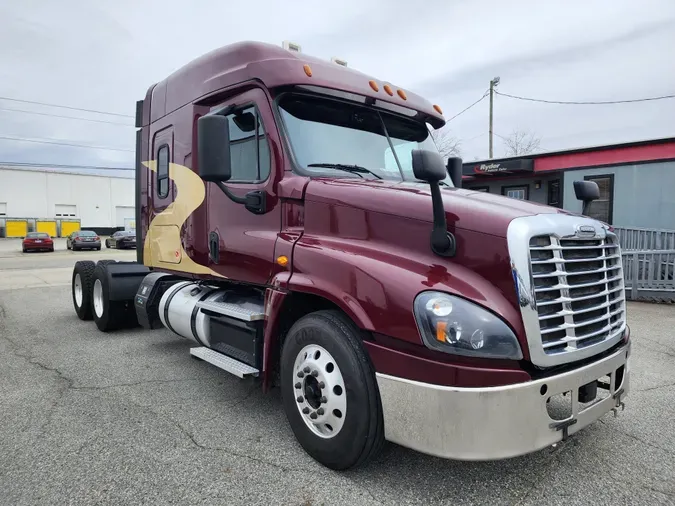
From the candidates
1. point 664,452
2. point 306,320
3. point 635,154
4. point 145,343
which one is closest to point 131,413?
point 306,320

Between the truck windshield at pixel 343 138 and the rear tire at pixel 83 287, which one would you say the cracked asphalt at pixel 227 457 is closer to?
the truck windshield at pixel 343 138

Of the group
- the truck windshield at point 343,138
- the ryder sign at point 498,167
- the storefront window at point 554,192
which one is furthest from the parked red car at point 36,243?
the truck windshield at point 343,138

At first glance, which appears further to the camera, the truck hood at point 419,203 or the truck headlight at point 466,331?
the truck hood at point 419,203

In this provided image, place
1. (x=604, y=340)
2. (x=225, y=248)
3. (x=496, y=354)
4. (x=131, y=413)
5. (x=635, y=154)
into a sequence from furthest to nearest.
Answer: (x=635, y=154), (x=225, y=248), (x=131, y=413), (x=604, y=340), (x=496, y=354)

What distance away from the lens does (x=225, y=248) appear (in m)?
3.94

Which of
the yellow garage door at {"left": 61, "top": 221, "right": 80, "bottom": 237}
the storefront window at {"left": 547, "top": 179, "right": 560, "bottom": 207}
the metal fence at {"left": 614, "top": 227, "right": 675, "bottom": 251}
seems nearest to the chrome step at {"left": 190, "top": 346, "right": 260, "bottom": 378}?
the metal fence at {"left": 614, "top": 227, "right": 675, "bottom": 251}

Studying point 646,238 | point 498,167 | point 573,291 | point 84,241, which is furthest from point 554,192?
point 84,241

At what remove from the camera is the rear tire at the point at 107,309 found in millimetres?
6293

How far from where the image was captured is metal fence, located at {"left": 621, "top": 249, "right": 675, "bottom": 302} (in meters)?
8.84

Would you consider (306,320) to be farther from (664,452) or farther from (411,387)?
(664,452)

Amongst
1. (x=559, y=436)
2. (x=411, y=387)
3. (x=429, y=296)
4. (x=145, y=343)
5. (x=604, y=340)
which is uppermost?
(x=429, y=296)

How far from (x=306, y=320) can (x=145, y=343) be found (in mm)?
3816

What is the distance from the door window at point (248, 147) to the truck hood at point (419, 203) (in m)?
0.58

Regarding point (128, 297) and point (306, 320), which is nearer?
point (306, 320)
